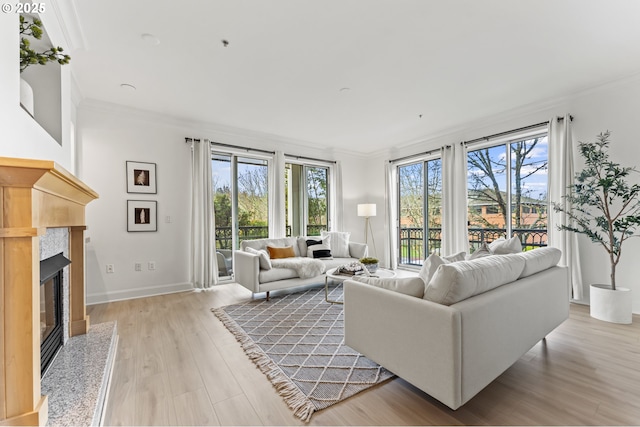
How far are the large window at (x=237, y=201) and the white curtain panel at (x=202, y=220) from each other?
285 mm

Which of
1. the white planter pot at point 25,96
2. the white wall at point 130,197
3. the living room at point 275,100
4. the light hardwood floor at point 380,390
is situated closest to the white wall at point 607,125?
the living room at point 275,100

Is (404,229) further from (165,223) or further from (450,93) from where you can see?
(165,223)

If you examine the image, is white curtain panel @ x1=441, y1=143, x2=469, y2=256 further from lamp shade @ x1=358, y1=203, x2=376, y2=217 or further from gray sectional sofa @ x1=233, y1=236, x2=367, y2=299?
gray sectional sofa @ x1=233, y1=236, x2=367, y2=299

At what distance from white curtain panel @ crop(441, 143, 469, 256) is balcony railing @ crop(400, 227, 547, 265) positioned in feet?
0.87

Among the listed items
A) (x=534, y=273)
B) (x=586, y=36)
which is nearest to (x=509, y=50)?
(x=586, y=36)

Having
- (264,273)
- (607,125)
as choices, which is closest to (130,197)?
(264,273)

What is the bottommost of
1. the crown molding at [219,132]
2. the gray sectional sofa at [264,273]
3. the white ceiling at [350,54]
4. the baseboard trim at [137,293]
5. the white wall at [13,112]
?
the baseboard trim at [137,293]

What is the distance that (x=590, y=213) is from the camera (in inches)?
135

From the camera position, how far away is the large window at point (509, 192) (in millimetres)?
4020

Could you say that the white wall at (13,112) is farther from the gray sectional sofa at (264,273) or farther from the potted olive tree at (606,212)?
the potted olive tree at (606,212)

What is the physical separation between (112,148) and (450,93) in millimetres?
4545

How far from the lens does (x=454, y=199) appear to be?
15.6 feet

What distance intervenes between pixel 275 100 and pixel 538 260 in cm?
331

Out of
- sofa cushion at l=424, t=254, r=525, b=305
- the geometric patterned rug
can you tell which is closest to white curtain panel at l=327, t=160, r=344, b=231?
the geometric patterned rug
